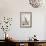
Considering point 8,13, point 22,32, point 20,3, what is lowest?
point 22,32

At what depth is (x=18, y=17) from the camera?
437cm

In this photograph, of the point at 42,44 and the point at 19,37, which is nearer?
the point at 42,44

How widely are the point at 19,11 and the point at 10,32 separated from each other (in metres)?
0.78

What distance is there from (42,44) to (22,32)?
0.86 metres

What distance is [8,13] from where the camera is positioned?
434cm

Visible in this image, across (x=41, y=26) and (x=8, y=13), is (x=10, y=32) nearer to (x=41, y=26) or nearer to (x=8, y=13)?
(x=8, y=13)

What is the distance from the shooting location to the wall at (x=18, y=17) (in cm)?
432

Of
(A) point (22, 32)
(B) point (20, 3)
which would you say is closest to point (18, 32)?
(A) point (22, 32)

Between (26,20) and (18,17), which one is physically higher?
(18,17)

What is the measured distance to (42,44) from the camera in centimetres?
386

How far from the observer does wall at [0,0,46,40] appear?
432 cm

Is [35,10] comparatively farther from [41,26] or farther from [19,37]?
[19,37]

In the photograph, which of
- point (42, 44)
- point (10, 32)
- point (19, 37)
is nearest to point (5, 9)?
point (10, 32)

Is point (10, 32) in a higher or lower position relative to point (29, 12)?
lower
